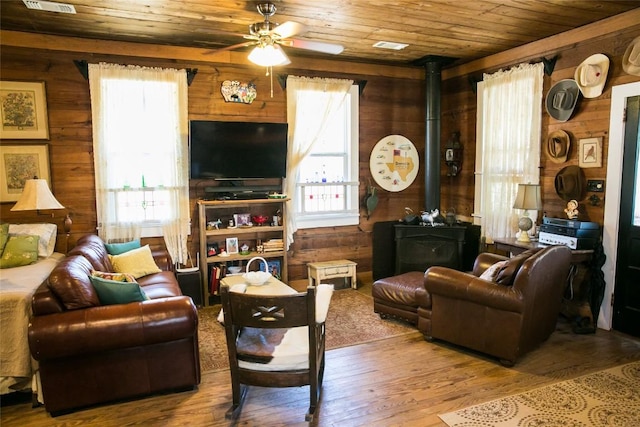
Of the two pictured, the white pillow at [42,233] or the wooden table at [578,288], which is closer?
the wooden table at [578,288]

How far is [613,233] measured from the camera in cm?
388

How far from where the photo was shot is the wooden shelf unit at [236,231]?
4.74 meters

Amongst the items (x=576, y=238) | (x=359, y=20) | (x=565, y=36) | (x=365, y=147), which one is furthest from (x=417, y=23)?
(x=576, y=238)

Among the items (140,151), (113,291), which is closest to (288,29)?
(113,291)

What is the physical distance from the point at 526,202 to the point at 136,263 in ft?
12.6

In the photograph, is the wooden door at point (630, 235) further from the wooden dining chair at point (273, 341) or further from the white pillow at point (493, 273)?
the wooden dining chair at point (273, 341)

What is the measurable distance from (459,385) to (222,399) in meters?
1.60

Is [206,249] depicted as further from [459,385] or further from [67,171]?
[459,385]

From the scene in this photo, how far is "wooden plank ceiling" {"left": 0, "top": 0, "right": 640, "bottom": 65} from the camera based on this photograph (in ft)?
11.5

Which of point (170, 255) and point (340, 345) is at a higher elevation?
point (170, 255)

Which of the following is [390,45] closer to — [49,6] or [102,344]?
[49,6]

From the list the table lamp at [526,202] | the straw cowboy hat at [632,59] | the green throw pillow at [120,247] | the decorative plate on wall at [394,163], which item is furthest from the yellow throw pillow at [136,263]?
the straw cowboy hat at [632,59]

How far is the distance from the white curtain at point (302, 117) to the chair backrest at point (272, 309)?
2716 mm

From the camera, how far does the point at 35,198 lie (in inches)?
153
